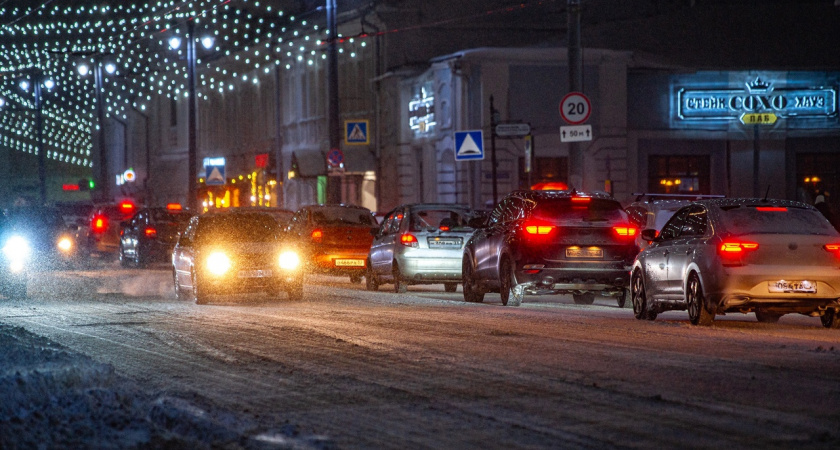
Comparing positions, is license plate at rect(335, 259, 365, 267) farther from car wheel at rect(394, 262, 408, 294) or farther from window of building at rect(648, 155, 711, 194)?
window of building at rect(648, 155, 711, 194)

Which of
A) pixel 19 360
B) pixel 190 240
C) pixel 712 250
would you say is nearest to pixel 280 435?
pixel 19 360

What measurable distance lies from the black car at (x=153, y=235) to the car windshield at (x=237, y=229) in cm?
1254

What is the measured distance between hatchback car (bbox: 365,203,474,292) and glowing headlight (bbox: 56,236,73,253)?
584 inches

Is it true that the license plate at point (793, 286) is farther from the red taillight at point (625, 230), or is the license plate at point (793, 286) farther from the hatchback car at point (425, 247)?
the hatchback car at point (425, 247)

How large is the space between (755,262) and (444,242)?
29.4 ft

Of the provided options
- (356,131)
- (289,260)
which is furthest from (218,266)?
(356,131)

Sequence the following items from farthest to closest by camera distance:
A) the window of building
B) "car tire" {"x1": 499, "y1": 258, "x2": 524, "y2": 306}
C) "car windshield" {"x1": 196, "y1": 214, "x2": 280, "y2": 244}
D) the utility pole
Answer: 1. the window of building
2. the utility pole
3. "car windshield" {"x1": 196, "y1": 214, "x2": 280, "y2": 244}
4. "car tire" {"x1": 499, "y1": 258, "x2": 524, "y2": 306}

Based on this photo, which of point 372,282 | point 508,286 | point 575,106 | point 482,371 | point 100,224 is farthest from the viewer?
point 100,224

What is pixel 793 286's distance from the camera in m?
14.1

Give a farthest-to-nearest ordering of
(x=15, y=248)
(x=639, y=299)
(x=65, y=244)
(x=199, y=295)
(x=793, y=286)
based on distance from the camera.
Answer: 1. (x=65, y=244)
2. (x=15, y=248)
3. (x=199, y=295)
4. (x=639, y=299)
5. (x=793, y=286)

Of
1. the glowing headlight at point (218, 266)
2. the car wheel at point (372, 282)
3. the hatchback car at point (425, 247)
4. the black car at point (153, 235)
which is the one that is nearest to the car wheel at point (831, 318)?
the hatchback car at point (425, 247)

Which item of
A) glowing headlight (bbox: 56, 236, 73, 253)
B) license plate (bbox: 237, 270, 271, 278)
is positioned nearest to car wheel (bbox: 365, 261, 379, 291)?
license plate (bbox: 237, 270, 271, 278)

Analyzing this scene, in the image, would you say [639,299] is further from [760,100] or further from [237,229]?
[760,100]

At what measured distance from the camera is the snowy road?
777 centimetres
